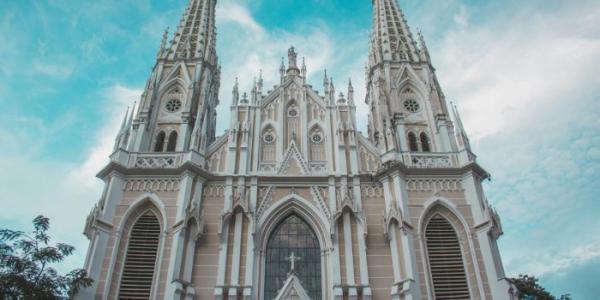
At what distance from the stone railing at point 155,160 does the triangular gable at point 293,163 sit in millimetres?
4395

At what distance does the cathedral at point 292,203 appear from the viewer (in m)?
16.7

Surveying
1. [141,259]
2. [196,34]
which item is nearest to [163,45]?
[196,34]

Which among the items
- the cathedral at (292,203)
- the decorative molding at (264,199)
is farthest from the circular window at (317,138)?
the decorative molding at (264,199)

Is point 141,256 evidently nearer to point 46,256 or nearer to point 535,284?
point 46,256

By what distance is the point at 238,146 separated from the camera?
20.4 m

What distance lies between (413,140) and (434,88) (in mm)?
3230

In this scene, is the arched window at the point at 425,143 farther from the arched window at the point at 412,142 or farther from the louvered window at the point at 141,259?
the louvered window at the point at 141,259

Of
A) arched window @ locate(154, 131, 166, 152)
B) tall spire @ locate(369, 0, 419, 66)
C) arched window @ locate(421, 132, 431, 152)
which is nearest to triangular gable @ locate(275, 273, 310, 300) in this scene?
arched window @ locate(154, 131, 166, 152)

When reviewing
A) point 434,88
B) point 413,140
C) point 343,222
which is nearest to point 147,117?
point 343,222

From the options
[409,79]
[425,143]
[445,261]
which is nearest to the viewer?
[445,261]

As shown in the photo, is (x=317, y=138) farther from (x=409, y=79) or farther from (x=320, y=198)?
(x=409, y=79)

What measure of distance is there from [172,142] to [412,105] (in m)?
11.8

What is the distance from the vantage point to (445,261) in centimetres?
1747

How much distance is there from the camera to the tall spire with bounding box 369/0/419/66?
25.5 metres
